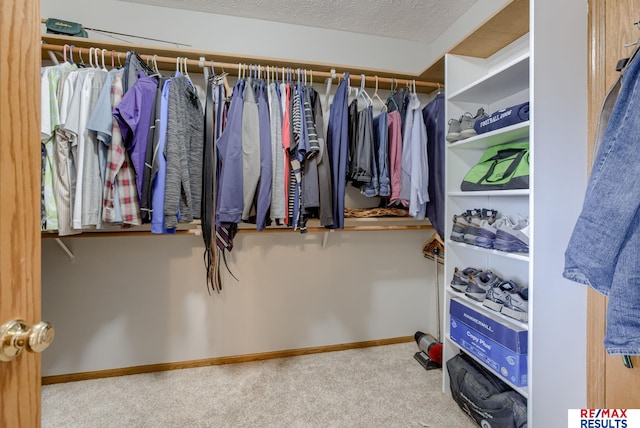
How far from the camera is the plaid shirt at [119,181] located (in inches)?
53.4

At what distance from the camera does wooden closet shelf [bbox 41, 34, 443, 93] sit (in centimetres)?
156

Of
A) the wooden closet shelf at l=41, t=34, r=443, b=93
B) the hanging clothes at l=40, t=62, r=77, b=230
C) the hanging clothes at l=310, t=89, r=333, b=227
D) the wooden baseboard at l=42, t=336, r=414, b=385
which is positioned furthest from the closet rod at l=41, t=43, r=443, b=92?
the wooden baseboard at l=42, t=336, r=414, b=385

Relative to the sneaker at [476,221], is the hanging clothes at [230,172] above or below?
above

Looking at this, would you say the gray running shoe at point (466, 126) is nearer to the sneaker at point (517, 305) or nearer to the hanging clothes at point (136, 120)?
the sneaker at point (517, 305)

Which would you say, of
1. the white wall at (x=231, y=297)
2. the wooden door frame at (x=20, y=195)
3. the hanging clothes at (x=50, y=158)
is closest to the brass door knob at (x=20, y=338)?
the wooden door frame at (x=20, y=195)

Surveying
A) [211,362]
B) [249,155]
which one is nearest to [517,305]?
[249,155]

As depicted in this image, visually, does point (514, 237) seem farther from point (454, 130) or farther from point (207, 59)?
point (207, 59)

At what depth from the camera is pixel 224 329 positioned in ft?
6.69

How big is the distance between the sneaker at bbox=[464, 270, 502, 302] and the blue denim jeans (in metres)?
0.79

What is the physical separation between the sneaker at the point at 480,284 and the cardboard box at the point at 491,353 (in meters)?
0.17

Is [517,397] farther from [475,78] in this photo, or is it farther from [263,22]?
[263,22]

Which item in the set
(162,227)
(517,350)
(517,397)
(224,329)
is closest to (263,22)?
(162,227)

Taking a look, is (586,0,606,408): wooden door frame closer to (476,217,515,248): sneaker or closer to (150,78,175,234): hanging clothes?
(476,217,515,248): sneaker

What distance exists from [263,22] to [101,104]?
125 cm
